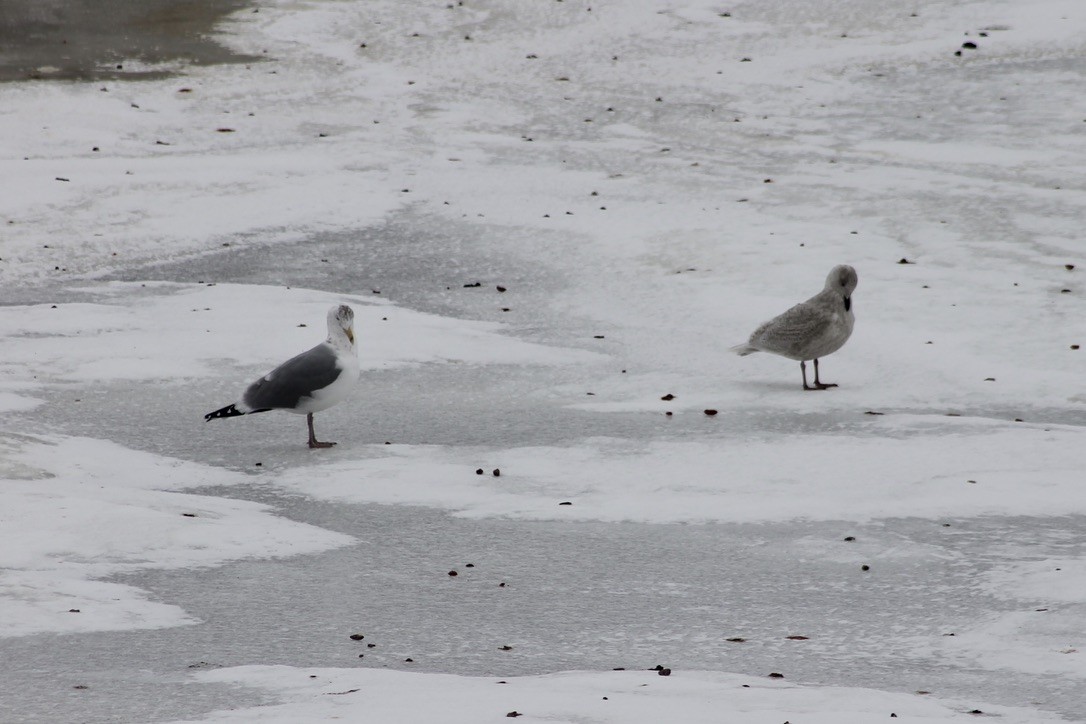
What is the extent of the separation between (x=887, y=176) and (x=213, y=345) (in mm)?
7489

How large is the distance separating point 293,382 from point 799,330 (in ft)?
11.0

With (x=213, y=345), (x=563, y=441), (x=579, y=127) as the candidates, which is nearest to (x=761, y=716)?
(x=563, y=441)

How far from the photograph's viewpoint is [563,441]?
27.9 ft

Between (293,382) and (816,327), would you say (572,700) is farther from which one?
(816,327)

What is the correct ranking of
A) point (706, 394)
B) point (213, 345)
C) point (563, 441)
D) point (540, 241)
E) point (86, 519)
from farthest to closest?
point (540, 241) < point (213, 345) < point (706, 394) < point (563, 441) < point (86, 519)

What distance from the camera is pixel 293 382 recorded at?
8.38m

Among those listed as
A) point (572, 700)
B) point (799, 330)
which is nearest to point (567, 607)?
point (572, 700)

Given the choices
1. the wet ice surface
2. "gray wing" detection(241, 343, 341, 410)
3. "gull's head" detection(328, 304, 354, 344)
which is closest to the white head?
the wet ice surface

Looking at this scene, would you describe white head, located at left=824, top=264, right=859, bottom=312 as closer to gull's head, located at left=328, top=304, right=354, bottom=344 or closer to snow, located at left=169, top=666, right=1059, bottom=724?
gull's head, located at left=328, top=304, right=354, bottom=344

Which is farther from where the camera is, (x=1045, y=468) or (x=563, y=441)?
(x=563, y=441)

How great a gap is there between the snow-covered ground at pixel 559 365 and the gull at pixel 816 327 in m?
0.34

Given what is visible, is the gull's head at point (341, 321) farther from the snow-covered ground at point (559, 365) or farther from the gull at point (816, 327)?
the gull at point (816, 327)

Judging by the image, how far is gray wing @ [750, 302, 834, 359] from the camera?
9.41 meters

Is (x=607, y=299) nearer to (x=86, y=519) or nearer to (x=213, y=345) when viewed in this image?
(x=213, y=345)
